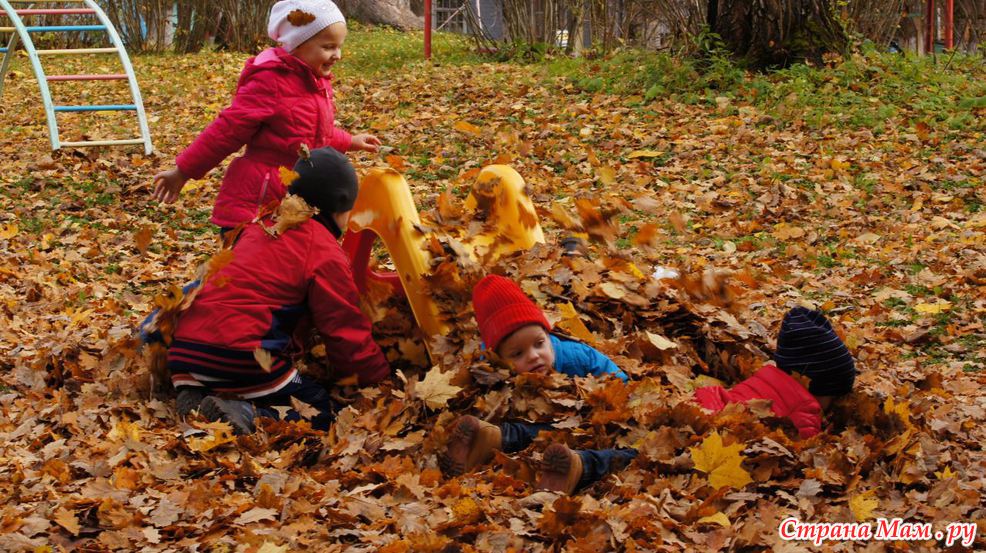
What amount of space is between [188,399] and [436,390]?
0.90 metres

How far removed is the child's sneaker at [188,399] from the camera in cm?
389

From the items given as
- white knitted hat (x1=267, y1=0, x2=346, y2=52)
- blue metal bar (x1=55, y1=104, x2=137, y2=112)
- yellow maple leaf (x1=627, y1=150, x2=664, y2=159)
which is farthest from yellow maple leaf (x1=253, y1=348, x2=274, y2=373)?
blue metal bar (x1=55, y1=104, x2=137, y2=112)

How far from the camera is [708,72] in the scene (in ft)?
34.8

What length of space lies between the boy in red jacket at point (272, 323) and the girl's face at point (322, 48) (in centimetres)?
110

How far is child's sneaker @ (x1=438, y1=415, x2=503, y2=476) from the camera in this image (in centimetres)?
345

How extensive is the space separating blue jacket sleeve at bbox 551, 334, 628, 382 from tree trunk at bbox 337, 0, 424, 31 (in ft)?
66.9

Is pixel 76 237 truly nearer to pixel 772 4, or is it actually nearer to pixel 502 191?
pixel 502 191

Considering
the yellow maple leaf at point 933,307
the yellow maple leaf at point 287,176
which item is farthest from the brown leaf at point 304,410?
the yellow maple leaf at point 933,307

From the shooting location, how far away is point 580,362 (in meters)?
3.98

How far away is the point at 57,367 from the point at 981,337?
4.03 m

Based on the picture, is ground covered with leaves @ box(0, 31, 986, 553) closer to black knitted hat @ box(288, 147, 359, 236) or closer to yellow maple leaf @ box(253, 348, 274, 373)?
yellow maple leaf @ box(253, 348, 274, 373)

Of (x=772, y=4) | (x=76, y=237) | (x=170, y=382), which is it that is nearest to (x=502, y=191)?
(x=170, y=382)

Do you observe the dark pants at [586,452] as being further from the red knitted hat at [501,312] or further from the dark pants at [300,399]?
the dark pants at [300,399]

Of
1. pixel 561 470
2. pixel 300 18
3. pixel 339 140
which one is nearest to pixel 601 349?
pixel 561 470
